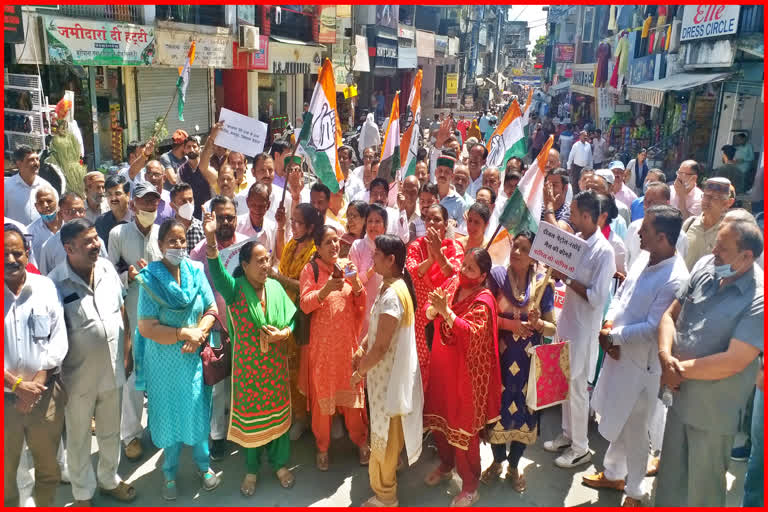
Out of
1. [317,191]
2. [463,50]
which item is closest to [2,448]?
[317,191]

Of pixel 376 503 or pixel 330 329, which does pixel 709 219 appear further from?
pixel 376 503

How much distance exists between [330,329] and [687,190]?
3.89 m

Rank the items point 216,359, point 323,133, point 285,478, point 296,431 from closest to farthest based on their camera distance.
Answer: point 216,359, point 285,478, point 296,431, point 323,133

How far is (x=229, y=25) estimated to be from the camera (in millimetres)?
16781

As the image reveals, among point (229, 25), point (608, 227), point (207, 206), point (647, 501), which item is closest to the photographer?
point (647, 501)

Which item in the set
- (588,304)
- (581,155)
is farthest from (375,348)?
(581,155)

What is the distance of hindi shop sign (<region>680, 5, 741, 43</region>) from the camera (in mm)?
11605

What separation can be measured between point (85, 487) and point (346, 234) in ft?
7.97

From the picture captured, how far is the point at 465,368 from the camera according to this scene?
3490 mm

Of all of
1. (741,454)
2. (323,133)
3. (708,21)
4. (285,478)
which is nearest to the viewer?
(285,478)

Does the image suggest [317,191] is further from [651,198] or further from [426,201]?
[651,198]

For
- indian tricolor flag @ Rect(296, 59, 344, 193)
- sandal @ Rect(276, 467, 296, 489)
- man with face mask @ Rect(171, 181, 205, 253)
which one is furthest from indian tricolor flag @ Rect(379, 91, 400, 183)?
sandal @ Rect(276, 467, 296, 489)

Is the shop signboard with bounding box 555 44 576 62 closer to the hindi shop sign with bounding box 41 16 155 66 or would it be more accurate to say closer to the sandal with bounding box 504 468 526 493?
the hindi shop sign with bounding box 41 16 155 66

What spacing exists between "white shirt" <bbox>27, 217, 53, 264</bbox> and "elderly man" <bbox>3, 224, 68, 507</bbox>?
1.35m
